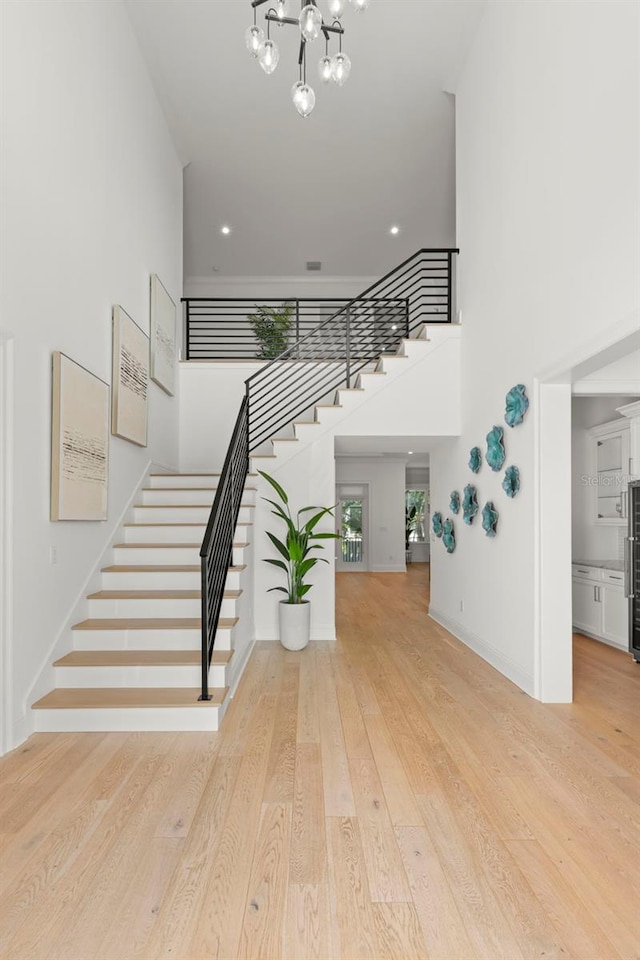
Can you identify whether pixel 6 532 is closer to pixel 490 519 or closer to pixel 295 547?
pixel 295 547

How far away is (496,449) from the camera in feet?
15.4

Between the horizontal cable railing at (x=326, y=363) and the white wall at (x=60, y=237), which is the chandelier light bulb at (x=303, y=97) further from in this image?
the horizontal cable railing at (x=326, y=363)

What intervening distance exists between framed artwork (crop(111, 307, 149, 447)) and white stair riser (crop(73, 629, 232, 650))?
1607mm

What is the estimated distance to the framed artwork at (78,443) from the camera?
12.1 feet

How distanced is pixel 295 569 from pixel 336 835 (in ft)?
11.0

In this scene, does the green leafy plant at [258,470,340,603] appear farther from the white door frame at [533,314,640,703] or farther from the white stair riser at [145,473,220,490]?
the white door frame at [533,314,640,703]

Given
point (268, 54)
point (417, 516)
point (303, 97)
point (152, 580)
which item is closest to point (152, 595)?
point (152, 580)

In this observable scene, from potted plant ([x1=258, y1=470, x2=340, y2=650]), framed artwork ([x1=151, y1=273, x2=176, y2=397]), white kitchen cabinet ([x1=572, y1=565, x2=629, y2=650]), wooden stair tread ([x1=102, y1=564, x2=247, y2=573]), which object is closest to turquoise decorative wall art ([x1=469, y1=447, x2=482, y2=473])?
potted plant ([x1=258, y1=470, x2=340, y2=650])

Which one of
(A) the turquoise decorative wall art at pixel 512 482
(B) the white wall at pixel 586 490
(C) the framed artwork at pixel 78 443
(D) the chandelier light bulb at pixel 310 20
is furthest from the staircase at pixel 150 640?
(B) the white wall at pixel 586 490

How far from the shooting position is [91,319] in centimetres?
437

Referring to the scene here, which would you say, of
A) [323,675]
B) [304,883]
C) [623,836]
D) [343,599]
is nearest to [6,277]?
[304,883]

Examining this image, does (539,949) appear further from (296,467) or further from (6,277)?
(296,467)

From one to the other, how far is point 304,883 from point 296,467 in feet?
14.0

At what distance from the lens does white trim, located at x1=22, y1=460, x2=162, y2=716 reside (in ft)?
11.5
